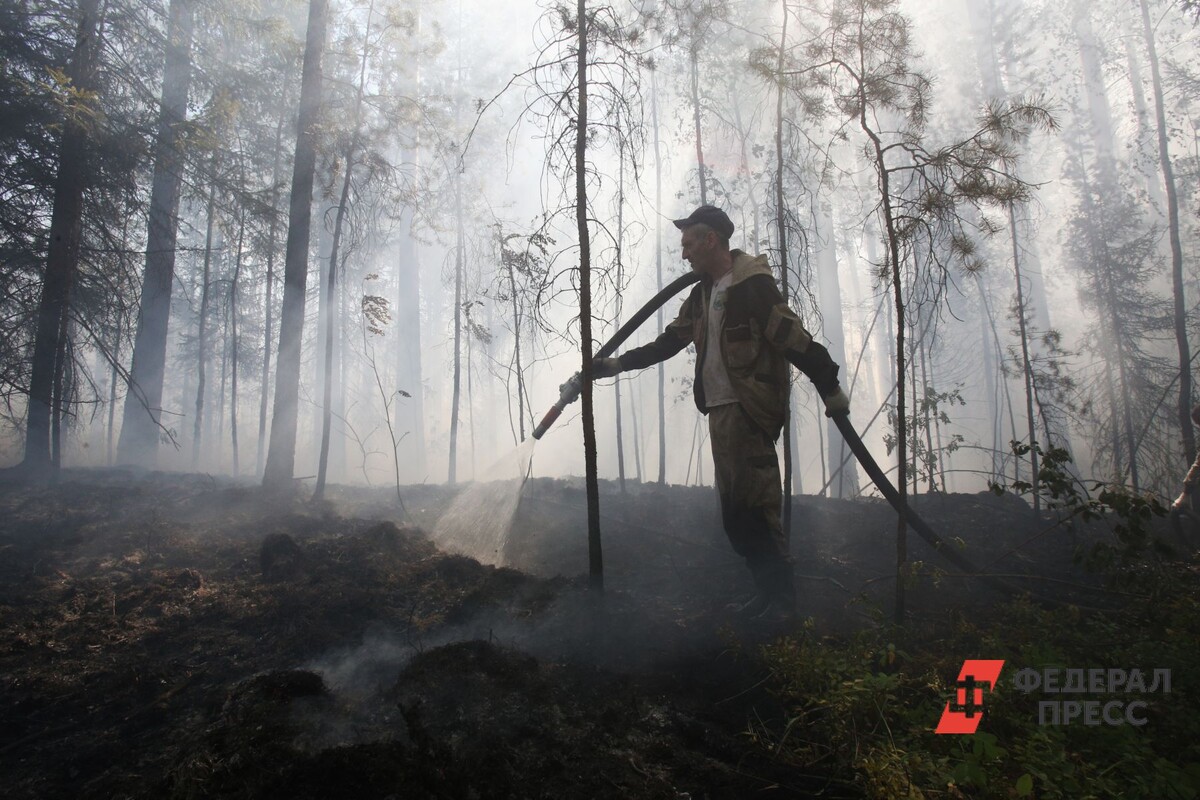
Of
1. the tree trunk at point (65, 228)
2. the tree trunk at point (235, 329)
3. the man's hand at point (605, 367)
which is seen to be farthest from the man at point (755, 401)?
the tree trunk at point (235, 329)

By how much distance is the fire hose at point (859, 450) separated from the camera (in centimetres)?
361

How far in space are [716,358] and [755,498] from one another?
39.3 inches

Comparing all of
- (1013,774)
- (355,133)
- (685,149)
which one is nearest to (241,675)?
(1013,774)

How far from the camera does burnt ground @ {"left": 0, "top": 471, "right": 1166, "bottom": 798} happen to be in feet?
6.53

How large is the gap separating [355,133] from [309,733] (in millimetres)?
9073

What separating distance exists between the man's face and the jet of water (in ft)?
6.53

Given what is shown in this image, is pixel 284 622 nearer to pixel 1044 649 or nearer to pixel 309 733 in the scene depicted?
pixel 309 733

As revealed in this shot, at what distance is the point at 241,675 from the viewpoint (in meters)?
2.86

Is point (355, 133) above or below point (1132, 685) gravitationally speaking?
above

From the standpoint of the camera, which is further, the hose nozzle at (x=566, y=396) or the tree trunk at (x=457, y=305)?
the tree trunk at (x=457, y=305)

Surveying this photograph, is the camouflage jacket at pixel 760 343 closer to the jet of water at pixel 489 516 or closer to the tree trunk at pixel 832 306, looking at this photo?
the jet of water at pixel 489 516

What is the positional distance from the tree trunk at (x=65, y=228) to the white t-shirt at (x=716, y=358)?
808cm

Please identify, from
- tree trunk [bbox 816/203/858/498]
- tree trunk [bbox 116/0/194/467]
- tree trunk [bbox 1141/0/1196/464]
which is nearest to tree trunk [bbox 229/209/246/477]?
tree trunk [bbox 116/0/194/467]

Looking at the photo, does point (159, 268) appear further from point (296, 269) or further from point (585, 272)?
point (585, 272)
